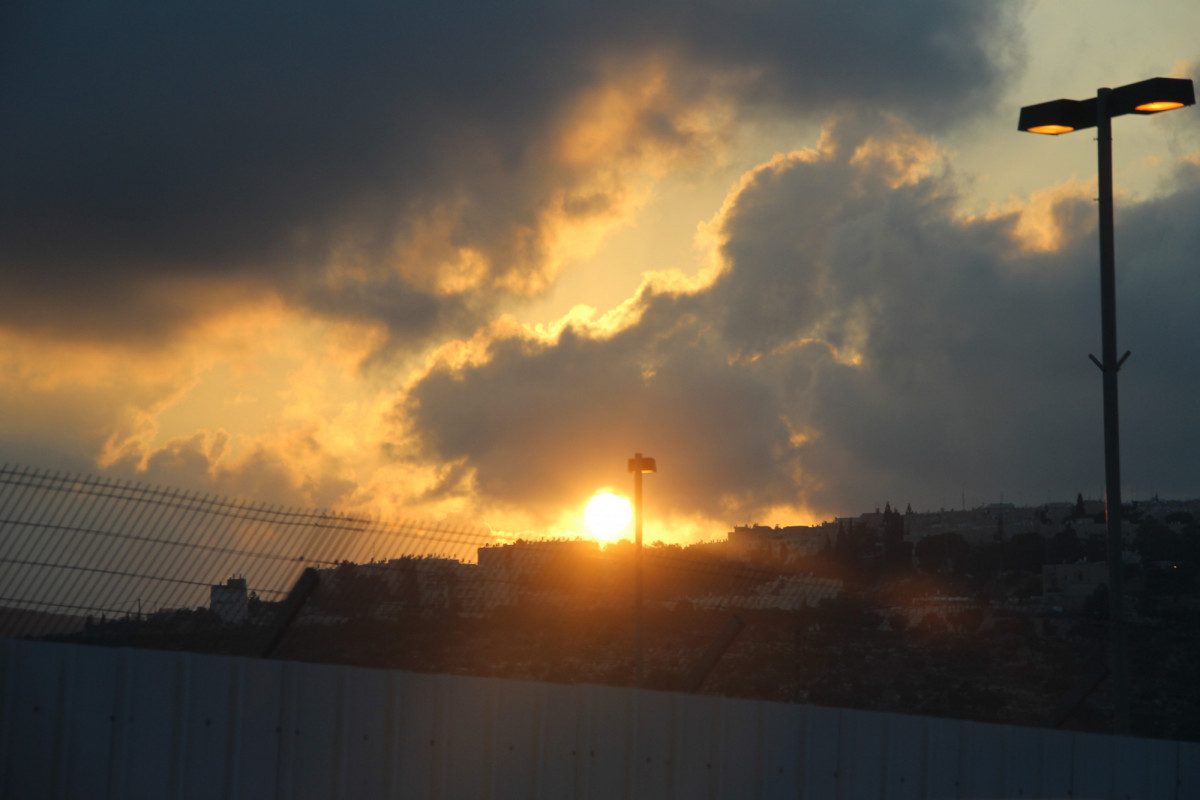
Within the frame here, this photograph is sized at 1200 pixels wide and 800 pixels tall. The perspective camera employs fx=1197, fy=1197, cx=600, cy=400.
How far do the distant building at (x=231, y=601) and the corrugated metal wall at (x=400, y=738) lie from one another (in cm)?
50

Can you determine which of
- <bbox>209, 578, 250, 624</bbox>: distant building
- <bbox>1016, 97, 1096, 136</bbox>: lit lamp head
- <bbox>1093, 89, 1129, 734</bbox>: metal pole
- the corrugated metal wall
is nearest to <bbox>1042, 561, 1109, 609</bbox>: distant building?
<bbox>1093, 89, 1129, 734</bbox>: metal pole

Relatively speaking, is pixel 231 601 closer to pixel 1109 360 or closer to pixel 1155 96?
pixel 1109 360

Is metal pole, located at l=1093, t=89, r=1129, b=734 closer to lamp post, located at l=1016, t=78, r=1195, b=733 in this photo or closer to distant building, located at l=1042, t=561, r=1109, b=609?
lamp post, located at l=1016, t=78, r=1195, b=733

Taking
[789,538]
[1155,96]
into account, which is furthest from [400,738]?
[789,538]

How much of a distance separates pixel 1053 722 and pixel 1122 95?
21.3ft

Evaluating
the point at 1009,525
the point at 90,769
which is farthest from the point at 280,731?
the point at 1009,525

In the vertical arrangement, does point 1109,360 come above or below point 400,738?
above

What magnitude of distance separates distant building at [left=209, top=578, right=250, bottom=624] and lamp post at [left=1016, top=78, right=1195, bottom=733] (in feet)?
29.2

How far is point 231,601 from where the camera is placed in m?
6.94

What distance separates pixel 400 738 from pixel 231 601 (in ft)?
4.15

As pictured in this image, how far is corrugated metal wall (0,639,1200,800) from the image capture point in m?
6.16

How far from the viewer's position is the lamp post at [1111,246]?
1210 cm

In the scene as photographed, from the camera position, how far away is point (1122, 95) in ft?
41.3

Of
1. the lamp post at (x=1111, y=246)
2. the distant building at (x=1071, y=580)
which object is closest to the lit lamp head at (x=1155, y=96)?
the lamp post at (x=1111, y=246)
